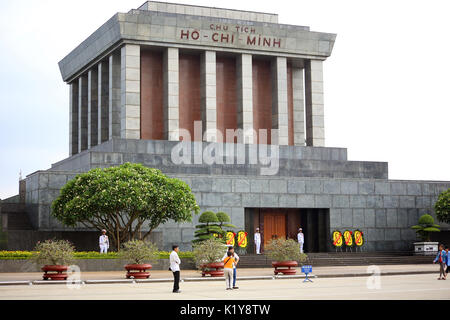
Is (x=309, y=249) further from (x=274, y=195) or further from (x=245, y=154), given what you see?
(x=245, y=154)

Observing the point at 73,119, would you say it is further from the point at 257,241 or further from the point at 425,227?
the point at 425,227

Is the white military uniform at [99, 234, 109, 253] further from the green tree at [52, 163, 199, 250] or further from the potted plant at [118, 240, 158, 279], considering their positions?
the potted plant at [118, 240, 158, 279]

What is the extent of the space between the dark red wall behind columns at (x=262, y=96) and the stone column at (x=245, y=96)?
1.80 meters

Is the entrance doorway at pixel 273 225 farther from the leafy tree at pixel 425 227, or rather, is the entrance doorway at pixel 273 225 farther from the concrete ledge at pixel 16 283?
the concrete ledge at pixel 16 283

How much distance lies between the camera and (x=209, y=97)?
4862 centimetres

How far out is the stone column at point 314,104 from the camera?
51.5 meters

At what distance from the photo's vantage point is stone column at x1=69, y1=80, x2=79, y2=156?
194 feet

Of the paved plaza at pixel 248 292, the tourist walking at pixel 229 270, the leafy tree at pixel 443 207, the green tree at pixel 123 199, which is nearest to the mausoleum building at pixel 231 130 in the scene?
the leafy tree at pixel 443 207

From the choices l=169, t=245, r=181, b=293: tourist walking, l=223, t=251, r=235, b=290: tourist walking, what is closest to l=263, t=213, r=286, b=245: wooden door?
l=223, t=251, r=235, b=290: tourist walking

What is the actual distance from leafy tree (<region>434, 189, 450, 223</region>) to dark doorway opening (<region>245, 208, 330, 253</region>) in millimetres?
6863

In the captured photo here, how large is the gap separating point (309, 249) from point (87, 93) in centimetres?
A: 2373

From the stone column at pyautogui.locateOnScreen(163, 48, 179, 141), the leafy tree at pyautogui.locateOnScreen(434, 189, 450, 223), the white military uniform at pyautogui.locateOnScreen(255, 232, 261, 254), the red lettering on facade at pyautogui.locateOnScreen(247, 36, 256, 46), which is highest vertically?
the red lettering on facade at pyautogui.locateOnScreen(247, 36, 256, 46)

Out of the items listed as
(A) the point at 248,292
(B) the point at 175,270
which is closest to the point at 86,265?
(B) the point at 175,270

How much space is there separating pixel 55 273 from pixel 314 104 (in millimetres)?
28125
